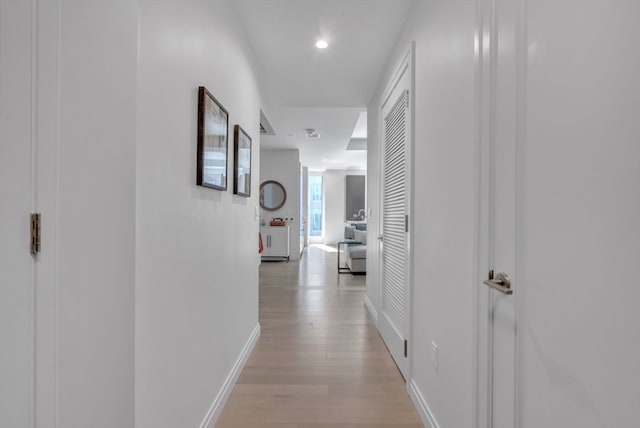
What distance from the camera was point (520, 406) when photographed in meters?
0.96

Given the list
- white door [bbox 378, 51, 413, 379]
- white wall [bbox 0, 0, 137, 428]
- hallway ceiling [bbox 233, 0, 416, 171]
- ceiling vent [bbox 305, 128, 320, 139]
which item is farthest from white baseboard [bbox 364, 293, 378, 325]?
ceiling vent [bbox 305, 128, 320, 139]

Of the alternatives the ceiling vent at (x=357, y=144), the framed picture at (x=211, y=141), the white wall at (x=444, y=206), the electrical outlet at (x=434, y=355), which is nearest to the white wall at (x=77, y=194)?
the framed picture at (x=211, y=141)

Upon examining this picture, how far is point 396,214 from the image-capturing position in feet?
8.29

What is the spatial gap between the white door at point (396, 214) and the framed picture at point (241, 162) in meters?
1.11

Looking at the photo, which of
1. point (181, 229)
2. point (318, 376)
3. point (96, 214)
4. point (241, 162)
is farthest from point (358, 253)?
point (96, 214)

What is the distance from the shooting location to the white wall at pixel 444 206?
4.28 feet

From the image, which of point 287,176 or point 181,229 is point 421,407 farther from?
point 287,176

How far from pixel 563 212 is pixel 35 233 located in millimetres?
1181

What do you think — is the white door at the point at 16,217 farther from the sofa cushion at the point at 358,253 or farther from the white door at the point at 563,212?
the sofa cushion at the point at 358,253

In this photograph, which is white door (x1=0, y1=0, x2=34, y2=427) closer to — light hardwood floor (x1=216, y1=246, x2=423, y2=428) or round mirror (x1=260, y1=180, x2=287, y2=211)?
light hardwood floor (x1=216, y1=246, x2=423, y2=428)

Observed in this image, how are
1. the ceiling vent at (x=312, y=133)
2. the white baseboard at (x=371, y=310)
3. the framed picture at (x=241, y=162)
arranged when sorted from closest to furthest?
the framed picture at (x=241, y=162), the white baseboard at (x=371, y=310), the ceiling vent at (x=312, y=133)

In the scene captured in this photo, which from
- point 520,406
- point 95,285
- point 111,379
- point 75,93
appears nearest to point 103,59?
point 75,93

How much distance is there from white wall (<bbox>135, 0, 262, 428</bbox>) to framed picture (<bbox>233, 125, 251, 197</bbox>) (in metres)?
0.07

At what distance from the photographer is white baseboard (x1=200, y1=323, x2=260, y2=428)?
165 cm
